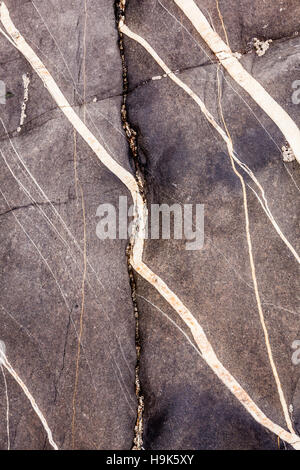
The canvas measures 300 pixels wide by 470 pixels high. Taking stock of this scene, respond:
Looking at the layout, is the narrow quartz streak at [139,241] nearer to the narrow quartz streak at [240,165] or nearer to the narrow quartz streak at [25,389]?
the narrow quartz streak at [240,165]

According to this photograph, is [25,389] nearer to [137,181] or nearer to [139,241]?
[139,241]

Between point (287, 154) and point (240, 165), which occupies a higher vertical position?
point (287, 154)

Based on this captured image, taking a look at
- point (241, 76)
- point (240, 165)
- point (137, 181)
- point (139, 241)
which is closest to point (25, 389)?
point (139, 241)

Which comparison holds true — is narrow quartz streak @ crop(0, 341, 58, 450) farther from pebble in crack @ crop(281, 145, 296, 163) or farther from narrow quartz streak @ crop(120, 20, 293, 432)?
pebble in crack @ crop(281, 145, 296, 163)

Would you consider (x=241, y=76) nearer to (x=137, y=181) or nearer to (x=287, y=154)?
(x=287, y=154)

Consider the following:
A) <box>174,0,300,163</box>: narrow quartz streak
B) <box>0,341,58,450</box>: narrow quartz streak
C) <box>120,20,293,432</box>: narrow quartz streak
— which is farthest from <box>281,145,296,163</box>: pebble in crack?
<box>0,341,58,450</box>: narrow quartz streak

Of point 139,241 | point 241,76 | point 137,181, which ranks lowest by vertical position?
point 139,241
